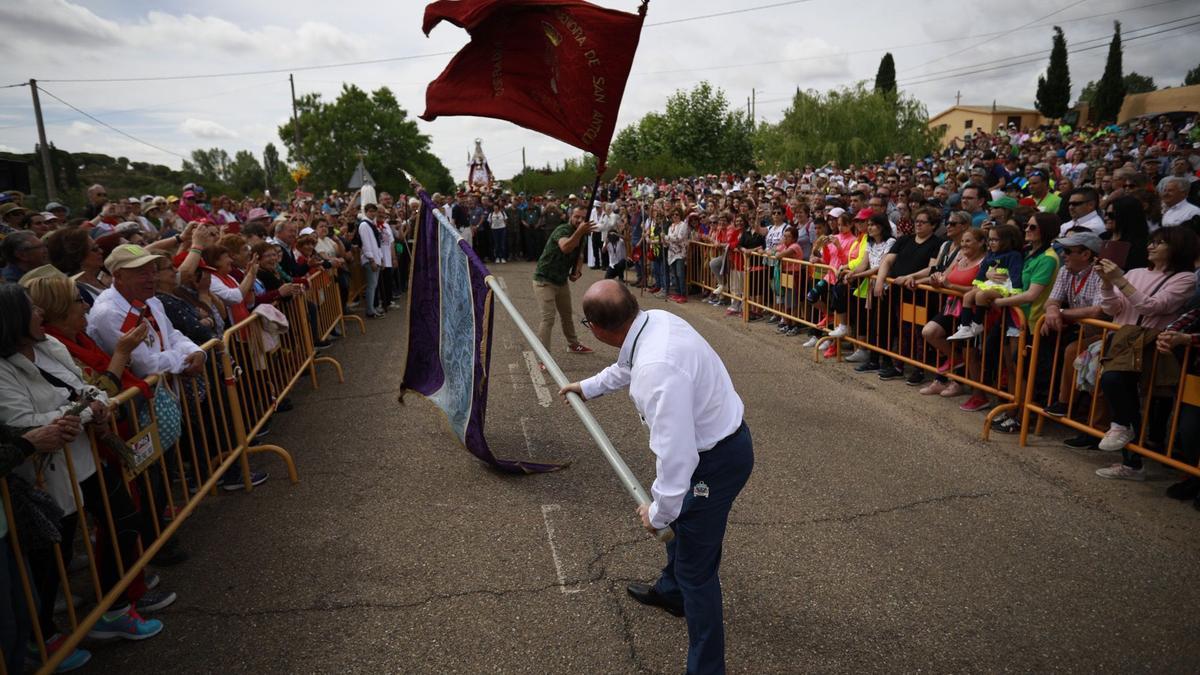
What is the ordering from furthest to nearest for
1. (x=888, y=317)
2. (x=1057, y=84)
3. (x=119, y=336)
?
(x=1057, y=84), (x=888, y=317), (x=119, y=336)

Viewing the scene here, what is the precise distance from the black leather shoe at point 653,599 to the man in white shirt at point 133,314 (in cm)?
310

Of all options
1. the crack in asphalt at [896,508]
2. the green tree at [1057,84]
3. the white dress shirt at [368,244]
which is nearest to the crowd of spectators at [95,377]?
the crack in asphalt at [896,508]

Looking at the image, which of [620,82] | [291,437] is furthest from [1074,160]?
[291,437]

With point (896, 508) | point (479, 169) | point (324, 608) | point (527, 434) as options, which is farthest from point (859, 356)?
point (479, 169)

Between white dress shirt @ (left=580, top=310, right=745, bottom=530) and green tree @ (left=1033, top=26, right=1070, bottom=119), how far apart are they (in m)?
76.5

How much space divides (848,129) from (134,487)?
163 feet

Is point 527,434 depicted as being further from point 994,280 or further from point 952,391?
point 994,280

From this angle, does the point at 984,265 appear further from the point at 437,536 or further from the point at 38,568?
the point at 38,568

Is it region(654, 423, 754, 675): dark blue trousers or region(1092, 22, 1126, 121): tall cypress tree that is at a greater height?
region(1092, 22, 1126, 121): tall cypress tree

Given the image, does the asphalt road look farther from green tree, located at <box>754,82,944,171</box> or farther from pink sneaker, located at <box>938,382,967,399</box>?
green tree, located at <box>754,82,944,171</box>

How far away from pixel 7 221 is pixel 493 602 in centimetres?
688

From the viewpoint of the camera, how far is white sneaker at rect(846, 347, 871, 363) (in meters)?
8.11

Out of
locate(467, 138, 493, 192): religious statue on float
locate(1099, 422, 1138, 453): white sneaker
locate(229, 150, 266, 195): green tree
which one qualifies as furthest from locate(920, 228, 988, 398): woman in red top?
locate(229, 150, 266, 195): green tree

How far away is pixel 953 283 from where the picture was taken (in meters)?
6.56
